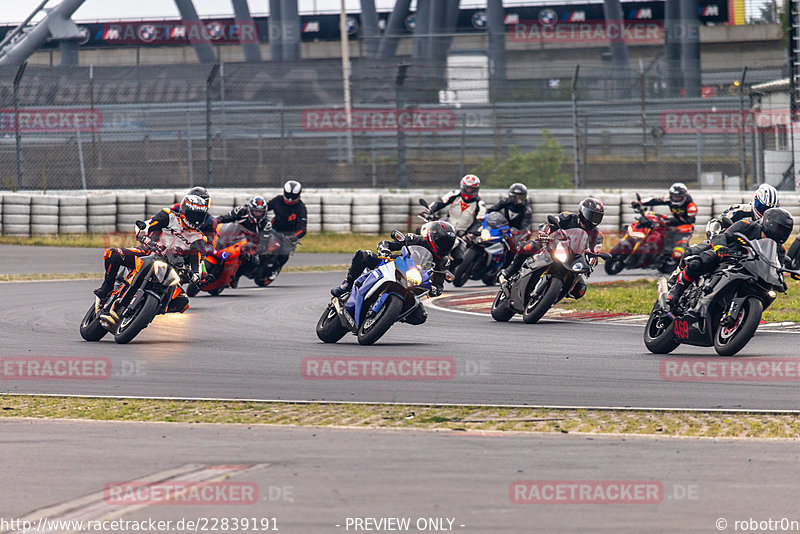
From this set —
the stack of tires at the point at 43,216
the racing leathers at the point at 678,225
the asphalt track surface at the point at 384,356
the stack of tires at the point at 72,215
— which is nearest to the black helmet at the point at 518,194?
the racing leathers at the point at 678,225

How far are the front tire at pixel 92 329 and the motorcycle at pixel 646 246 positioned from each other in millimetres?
10222

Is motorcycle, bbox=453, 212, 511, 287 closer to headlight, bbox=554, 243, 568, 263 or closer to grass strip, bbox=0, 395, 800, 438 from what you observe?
headlight, bbox=554, 243, 568, 263

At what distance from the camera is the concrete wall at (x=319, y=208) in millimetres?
24109

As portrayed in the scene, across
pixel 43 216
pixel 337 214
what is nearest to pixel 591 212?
pixel 337 214

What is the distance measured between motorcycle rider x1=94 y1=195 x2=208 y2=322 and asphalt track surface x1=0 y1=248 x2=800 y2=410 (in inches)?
19.3

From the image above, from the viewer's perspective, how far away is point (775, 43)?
5081cm

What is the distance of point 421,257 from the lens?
10.8 m

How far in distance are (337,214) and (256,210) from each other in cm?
779

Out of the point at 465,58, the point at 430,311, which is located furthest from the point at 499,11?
the point at 430,311

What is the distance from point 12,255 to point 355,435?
16.6 m

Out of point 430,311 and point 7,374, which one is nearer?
point 7,374

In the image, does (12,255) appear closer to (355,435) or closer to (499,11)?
(355,435)

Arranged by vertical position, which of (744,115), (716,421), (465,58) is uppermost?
(465,58)

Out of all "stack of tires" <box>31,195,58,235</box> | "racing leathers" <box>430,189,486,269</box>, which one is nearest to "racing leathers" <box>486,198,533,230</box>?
"racing leathers" <box>430,189,486,269</box>
